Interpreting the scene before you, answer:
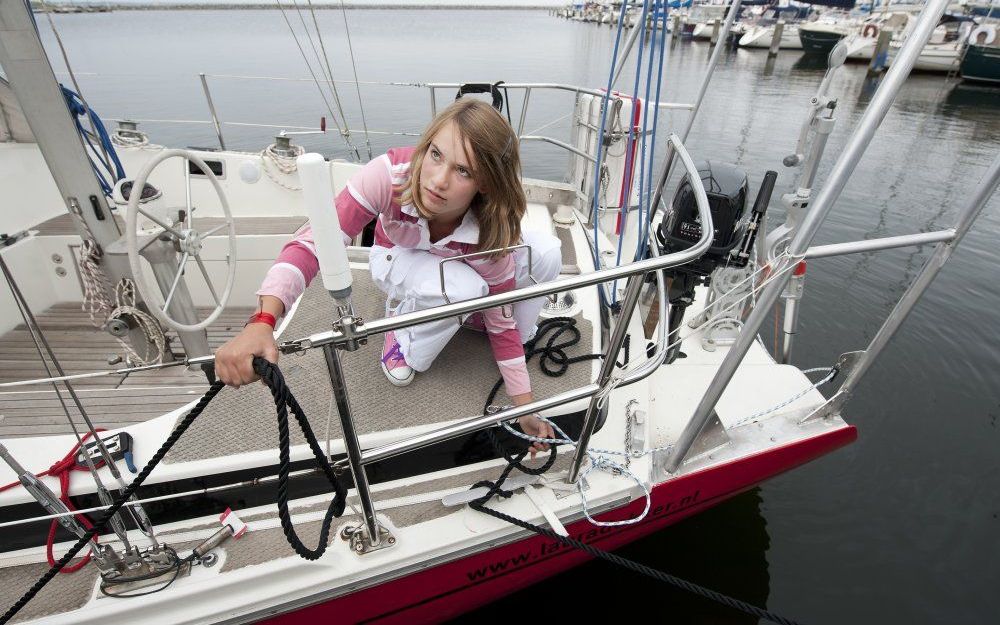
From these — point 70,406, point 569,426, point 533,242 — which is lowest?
point 569,426

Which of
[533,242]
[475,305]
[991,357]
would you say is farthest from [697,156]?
[475,305]

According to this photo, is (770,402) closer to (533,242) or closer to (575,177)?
(533,242)

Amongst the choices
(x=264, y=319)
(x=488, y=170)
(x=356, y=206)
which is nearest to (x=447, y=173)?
(x=488, y=170)

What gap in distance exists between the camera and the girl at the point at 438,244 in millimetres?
1492

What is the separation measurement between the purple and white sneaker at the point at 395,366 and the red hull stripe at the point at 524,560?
0.79 m

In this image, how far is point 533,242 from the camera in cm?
203

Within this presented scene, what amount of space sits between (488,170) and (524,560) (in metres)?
1.60

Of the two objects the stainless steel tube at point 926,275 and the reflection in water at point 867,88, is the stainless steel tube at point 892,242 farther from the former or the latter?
the reflection in water at point 867,88

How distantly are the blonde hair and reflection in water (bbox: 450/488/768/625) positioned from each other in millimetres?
2127

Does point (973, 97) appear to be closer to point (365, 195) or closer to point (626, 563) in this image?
point (626, 563)

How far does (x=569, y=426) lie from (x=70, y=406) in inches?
89.6

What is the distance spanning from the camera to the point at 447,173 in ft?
5.17

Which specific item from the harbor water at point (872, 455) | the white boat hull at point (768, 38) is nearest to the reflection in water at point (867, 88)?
the harbor water at point (872, 455)

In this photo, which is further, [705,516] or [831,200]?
[705,516]
